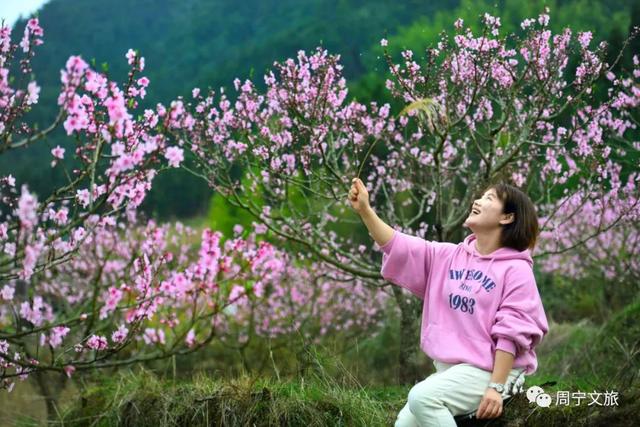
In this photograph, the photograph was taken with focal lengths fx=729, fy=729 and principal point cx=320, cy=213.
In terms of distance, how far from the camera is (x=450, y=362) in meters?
2.84

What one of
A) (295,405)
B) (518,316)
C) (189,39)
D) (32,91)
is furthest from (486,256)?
(189,39)

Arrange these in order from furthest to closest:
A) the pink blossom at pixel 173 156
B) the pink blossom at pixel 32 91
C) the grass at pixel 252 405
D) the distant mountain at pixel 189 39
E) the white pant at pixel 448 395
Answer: the distant mountain at pixel 189 39
the grass at pixel 252 405
the pink blossom at pixel 173 156
the white pant at pixel 448 395
the pink blossom at pixel 32 91

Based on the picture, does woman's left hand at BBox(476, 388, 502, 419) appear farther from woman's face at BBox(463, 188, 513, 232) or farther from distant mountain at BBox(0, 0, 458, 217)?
distant mountain at BBox(0, 0, 458, 217)

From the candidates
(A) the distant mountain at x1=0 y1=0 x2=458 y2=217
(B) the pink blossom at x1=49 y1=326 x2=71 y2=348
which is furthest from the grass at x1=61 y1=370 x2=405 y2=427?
(A) the distant mountain at x1=0 y1=0 x2=458 y2=217

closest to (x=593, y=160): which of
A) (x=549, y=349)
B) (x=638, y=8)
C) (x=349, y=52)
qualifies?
(x=549, y=349)

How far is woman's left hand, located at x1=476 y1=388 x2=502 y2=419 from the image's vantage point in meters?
2.69

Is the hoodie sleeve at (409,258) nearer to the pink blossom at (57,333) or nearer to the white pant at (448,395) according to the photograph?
the white pant at (448,395)

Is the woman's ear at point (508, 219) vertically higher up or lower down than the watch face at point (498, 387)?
higher up

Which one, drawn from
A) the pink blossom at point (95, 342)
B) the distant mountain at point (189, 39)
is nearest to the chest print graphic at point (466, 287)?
the pink blossom at point (95, 342)

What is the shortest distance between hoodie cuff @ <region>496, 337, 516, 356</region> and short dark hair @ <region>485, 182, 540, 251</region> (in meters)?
0.45

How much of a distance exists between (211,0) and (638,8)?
177ft

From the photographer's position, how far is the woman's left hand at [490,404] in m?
2.69

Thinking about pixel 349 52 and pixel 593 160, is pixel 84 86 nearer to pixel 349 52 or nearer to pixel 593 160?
pixel 593 160

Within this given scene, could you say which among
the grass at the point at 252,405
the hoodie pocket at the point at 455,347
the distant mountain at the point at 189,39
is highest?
the distant mountain at the point at 189,39
